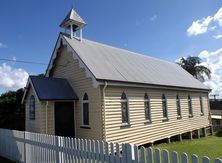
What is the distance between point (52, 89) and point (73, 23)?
5.66m

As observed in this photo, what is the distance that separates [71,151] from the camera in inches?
294

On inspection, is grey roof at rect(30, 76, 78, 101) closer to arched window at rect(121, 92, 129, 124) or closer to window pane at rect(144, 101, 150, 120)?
arched window at rect(121, 92, 129, 124)

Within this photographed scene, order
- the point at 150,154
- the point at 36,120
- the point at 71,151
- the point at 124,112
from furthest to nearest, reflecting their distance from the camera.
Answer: the point at 124,112 → the point at 36,120 → the point at 71,151 → the point at 150,154

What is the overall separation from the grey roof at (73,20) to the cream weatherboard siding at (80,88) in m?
2.16

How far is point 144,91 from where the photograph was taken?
1603 centimetres

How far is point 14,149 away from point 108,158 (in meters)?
6.79

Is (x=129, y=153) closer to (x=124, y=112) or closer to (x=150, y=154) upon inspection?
(x=150, y=154)

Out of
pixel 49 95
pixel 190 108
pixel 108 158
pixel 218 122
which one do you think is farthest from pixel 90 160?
pixel 218 122


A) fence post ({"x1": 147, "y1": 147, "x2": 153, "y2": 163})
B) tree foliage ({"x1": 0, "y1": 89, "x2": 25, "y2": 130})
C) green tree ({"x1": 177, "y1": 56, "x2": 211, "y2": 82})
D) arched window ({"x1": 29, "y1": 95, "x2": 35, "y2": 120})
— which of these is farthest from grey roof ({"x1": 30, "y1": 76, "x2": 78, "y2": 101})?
green tree ({"x1": 177, "y1": 56, "x2": 211, "y2": 82})

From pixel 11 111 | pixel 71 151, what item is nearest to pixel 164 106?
pixel 71 151

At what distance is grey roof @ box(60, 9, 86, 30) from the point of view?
1667 centimetres

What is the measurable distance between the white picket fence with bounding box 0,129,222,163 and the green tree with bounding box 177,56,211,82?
39.0 metres

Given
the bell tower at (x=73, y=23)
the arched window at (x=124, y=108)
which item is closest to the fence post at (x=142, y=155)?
the arched window at (x=124, y=108)

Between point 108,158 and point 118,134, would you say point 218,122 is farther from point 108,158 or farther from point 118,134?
point 108,158
